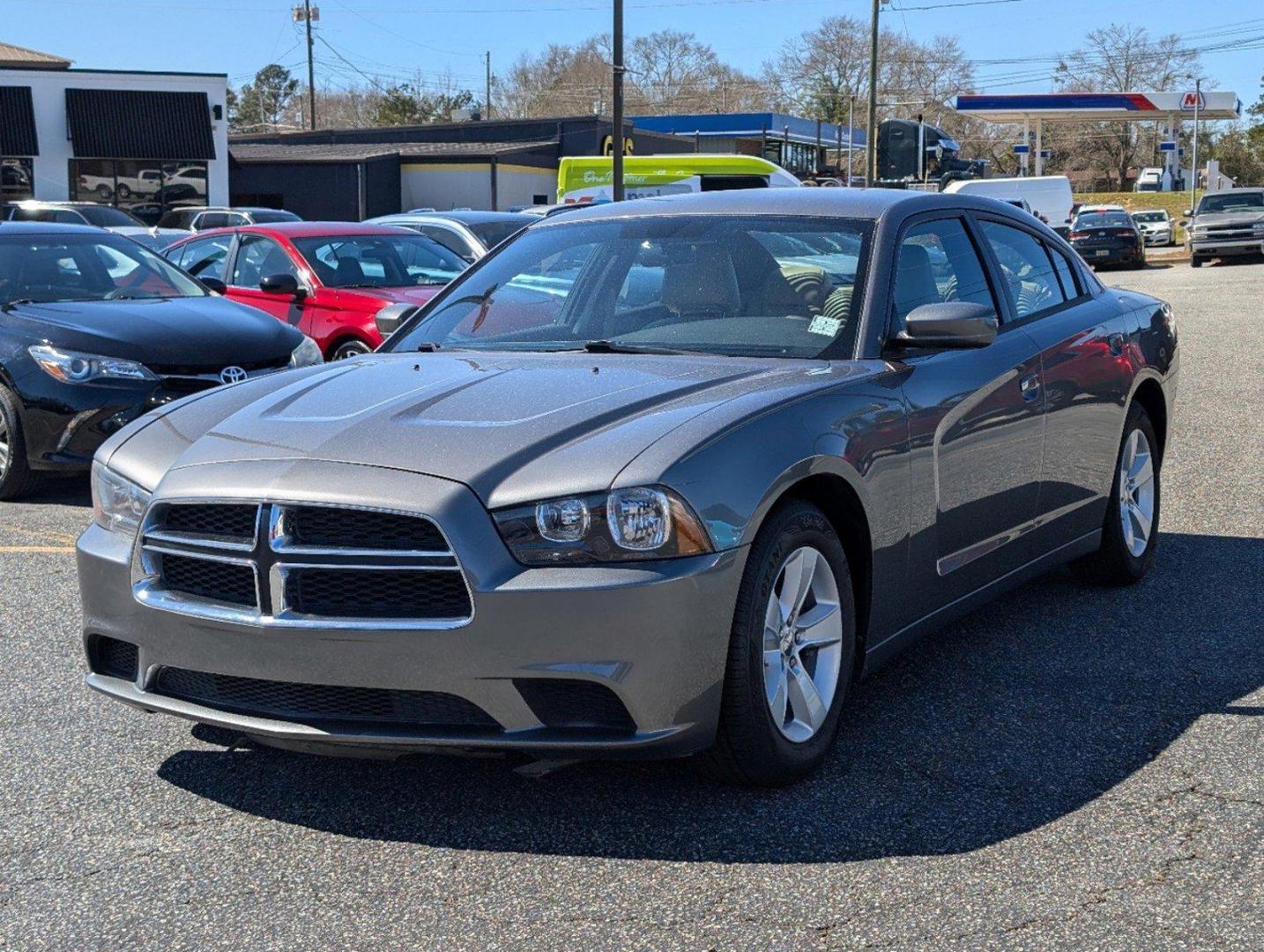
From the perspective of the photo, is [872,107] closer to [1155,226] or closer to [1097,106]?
[1155,226]

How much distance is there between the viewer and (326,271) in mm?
12531

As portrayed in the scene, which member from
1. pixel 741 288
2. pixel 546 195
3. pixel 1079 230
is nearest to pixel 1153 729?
pixel 741 288

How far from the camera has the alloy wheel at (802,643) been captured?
4031 millimetres

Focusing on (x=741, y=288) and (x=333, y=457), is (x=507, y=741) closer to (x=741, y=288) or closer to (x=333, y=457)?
(x=333, y=457)

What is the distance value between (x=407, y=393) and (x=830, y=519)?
1.21 metres

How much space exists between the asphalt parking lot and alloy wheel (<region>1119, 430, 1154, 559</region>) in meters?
0.90

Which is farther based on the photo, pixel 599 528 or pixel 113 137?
pixel 113 137

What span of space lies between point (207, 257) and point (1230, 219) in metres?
32.0

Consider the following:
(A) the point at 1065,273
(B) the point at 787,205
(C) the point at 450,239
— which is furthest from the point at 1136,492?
(C) the point at 450,239

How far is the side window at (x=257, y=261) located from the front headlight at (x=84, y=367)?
4163 millimetres

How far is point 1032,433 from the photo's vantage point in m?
5.45

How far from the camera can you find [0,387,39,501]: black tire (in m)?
8.63

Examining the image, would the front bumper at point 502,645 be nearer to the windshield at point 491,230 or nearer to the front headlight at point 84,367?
the front headlight at point 84,367

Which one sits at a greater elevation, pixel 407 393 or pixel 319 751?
pixel 407 393
